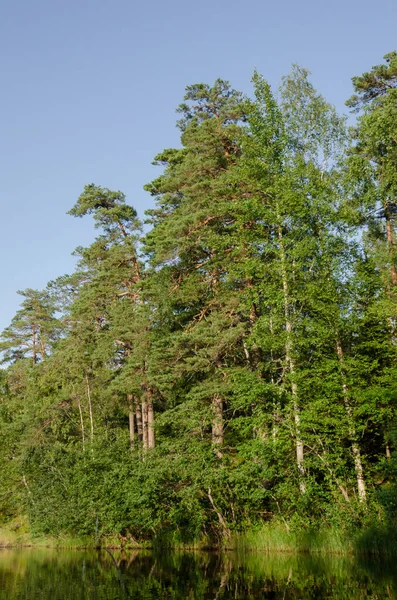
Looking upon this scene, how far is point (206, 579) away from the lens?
498 inches

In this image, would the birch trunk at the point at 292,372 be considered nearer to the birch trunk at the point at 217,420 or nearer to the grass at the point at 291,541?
the grass at the point at 291,541

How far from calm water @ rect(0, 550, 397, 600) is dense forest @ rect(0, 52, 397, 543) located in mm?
1921

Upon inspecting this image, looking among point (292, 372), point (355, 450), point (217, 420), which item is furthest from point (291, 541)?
point (217, 420)

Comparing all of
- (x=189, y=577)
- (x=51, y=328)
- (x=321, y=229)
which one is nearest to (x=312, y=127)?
(x=321, y=229)

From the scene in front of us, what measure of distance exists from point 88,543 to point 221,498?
8.06m

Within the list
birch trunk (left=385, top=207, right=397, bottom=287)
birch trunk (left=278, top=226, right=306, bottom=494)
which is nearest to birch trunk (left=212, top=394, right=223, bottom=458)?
birch trunk (left=278, top=226, right=306, bottom=494)

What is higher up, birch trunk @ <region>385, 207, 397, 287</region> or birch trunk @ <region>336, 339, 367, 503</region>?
birch trunk @ <region>385, 207, 397, 287</region>

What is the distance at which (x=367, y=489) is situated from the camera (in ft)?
57.1

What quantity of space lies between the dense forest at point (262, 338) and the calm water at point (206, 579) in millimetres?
1921

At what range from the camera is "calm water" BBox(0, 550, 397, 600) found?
10.4 meters

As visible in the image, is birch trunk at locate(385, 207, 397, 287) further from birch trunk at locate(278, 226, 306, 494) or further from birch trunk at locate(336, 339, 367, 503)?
birch trunk at locate(336, 339, 367, 503)

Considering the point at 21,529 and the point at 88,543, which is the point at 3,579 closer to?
the point at 88,543

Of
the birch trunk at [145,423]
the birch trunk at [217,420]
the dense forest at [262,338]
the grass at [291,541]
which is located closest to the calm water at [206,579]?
the grass at [291,541]

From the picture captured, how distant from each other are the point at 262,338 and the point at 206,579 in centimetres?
811
